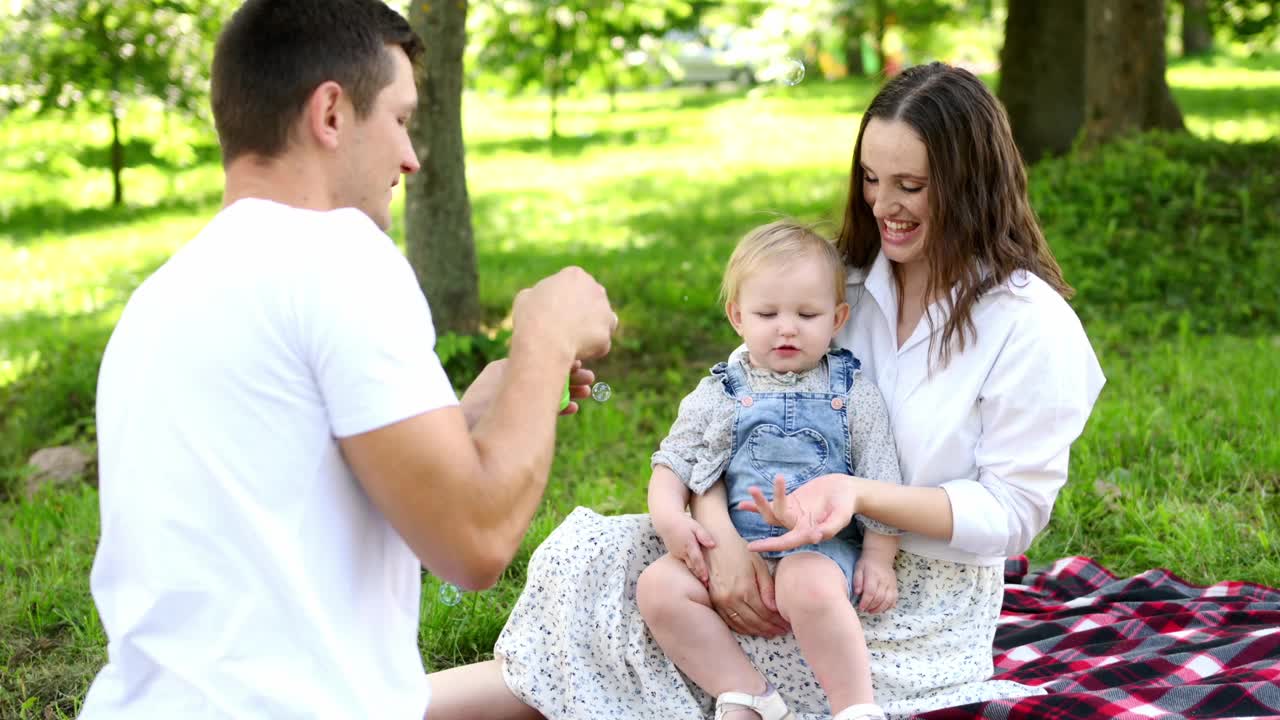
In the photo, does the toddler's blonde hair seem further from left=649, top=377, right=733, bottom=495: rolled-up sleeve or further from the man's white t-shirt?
the man's white t-shirt

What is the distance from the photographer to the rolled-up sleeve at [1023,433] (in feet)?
8.97

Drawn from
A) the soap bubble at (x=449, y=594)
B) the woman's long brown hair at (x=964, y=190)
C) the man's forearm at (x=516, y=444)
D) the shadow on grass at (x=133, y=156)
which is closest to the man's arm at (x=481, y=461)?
the man's forearm at (x=516, y=444)

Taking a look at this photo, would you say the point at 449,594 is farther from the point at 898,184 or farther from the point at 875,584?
the point at 898,184

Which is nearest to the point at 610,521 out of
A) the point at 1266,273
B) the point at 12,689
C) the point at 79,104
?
the point at 12,689

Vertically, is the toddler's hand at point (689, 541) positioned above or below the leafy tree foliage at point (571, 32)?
below

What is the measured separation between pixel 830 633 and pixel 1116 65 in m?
7.27

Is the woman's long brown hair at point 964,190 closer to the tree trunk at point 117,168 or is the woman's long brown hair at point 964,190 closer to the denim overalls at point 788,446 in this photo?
the denim overalls at point 788,446

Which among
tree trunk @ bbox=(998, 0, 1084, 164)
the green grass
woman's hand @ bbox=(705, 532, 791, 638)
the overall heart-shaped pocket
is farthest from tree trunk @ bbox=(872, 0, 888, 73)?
woman's hand @ bbox=(705, 532, 791, 638)

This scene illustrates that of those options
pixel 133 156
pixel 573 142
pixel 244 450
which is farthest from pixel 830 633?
pixel 573 142

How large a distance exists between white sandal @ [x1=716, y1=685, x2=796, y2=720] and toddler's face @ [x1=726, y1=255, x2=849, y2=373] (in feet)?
2.33

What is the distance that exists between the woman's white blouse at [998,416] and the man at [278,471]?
1270mm

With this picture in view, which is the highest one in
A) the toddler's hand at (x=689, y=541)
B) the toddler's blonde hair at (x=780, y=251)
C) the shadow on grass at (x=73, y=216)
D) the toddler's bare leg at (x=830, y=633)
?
the toddler's blonde hair at (x=780, y=251)

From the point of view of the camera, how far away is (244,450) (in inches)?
66.6

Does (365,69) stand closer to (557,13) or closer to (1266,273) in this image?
(1266,273)
